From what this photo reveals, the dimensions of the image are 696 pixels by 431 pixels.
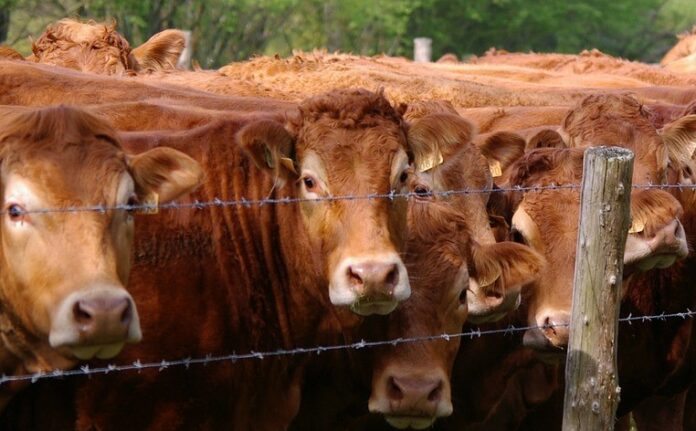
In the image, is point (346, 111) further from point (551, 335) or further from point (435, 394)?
point (551, 335)

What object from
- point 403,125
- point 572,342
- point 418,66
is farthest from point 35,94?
point 418,66

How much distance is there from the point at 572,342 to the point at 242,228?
1364mm

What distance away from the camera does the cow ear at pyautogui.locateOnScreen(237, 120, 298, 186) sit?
15.8ft

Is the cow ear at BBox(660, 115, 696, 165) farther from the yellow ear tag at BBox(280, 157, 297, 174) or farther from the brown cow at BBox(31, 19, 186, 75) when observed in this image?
the brown cow at BBox(31, 19, 186, 75)

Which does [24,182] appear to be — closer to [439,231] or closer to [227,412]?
[227,412]

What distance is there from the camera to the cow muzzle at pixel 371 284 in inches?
172

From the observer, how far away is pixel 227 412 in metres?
4.90

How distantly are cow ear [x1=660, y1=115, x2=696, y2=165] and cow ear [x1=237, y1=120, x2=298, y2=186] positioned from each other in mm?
2270

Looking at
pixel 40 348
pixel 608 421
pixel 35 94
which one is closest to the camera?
pixel 40 348

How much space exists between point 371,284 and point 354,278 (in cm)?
9

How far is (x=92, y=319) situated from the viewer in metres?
3.72

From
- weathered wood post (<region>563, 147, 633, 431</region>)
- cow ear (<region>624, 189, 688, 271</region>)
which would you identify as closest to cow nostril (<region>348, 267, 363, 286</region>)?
weathered wood post (<region>563, 147, 633, 431</region>)

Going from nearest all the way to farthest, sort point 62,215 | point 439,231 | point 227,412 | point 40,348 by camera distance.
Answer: point 62,215
point 40,348
point 227,412
point 439,231

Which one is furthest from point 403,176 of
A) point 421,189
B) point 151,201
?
point 151,201
